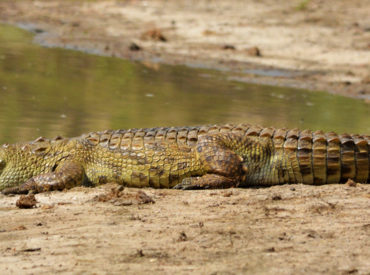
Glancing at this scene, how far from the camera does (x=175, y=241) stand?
434 cm

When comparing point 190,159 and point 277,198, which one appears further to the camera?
point 190,159

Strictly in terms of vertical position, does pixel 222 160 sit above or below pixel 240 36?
below

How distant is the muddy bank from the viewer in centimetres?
1377

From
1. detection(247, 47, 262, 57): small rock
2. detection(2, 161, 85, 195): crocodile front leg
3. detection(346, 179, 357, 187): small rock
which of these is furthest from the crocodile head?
detection(247, 47, 262, 57): small rock

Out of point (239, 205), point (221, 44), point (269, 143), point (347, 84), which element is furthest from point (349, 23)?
point (239, 205)

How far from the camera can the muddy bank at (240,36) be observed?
13.8 meters

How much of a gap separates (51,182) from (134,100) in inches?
205

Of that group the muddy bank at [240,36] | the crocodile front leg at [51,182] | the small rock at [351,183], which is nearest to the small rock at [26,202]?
the crocodile front leg at [51,182]

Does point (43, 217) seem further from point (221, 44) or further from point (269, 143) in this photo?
point (221, 44)

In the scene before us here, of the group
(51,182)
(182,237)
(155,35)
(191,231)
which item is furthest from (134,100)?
(182,237)

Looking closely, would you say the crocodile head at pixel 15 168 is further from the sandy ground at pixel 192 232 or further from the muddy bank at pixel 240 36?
the muddy bank at pixel 240 36

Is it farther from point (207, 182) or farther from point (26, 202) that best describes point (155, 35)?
point (26, 202)

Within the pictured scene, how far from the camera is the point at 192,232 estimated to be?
451 cm

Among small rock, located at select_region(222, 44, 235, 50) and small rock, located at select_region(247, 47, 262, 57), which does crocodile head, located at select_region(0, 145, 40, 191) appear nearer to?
small rock, located at select_region(247, 47, 262, 57)
